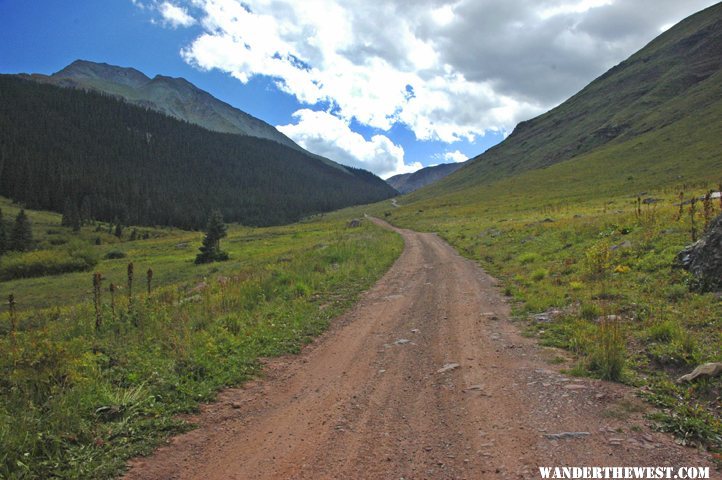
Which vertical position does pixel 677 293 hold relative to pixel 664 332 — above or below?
above

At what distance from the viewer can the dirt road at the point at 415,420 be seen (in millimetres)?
4641

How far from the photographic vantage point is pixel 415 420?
5688mm

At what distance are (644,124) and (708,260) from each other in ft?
451

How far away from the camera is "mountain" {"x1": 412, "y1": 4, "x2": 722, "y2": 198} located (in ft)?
275

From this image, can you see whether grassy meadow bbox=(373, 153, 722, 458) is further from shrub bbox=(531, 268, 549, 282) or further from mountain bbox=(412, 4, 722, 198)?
mountain bbox=(412, 4, 722, 198)

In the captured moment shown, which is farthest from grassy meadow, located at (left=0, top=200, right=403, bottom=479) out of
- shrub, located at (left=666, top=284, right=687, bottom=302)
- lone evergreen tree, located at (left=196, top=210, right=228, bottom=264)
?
lone evergreen tree, located at (left=196, top=210, right=228, bottom=264)

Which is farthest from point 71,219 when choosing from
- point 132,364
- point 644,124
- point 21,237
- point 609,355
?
point 644,124

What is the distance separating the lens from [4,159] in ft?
441

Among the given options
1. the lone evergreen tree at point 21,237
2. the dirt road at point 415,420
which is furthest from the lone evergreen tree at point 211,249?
the dirt road at point 415,420

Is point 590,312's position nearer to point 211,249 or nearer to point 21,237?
point 211,249

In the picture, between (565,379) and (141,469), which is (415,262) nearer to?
(565,379)

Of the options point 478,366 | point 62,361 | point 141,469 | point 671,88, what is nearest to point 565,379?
point 478,366

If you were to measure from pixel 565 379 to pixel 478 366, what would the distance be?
1.57 metres

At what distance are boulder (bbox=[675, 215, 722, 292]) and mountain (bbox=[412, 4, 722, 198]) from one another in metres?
70.9
